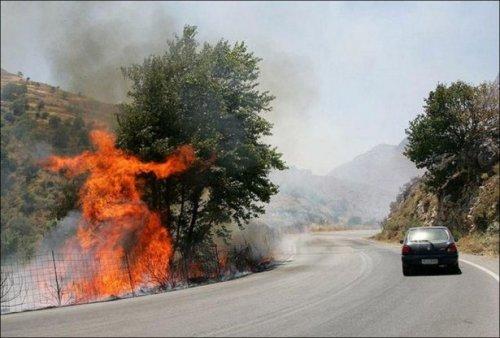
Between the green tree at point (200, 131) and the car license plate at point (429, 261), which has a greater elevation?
the green tree at point (200, 131)

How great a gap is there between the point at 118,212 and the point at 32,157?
34018 millimetres

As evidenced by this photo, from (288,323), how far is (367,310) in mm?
1924

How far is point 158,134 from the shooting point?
1972cm

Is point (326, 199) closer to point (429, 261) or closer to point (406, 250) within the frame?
point (406, 250)

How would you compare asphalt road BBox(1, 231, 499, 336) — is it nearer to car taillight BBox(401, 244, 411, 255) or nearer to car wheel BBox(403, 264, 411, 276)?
car wheel BBox(403, 264, 411, 276)

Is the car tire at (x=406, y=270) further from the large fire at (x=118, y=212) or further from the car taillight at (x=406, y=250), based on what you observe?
the large fire at (x=118, y=212)

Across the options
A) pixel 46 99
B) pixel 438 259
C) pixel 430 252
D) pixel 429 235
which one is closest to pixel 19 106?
pixel 46 99

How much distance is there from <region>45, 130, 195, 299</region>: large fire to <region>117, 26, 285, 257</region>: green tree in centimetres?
60

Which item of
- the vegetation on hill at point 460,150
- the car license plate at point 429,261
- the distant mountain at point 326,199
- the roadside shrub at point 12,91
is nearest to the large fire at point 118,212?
the car license plate at point 429,261

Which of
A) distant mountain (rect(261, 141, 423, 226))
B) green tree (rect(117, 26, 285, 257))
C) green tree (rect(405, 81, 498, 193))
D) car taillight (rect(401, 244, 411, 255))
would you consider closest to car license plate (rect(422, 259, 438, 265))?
car taillight (rect(401, 244, 411, 255))

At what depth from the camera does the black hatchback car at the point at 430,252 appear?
48.0 feet

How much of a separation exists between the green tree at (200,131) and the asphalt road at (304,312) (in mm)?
7646

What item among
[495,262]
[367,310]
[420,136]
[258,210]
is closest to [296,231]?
[420,136]

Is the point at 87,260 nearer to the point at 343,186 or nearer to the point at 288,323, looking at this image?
A: the point at 288,323
